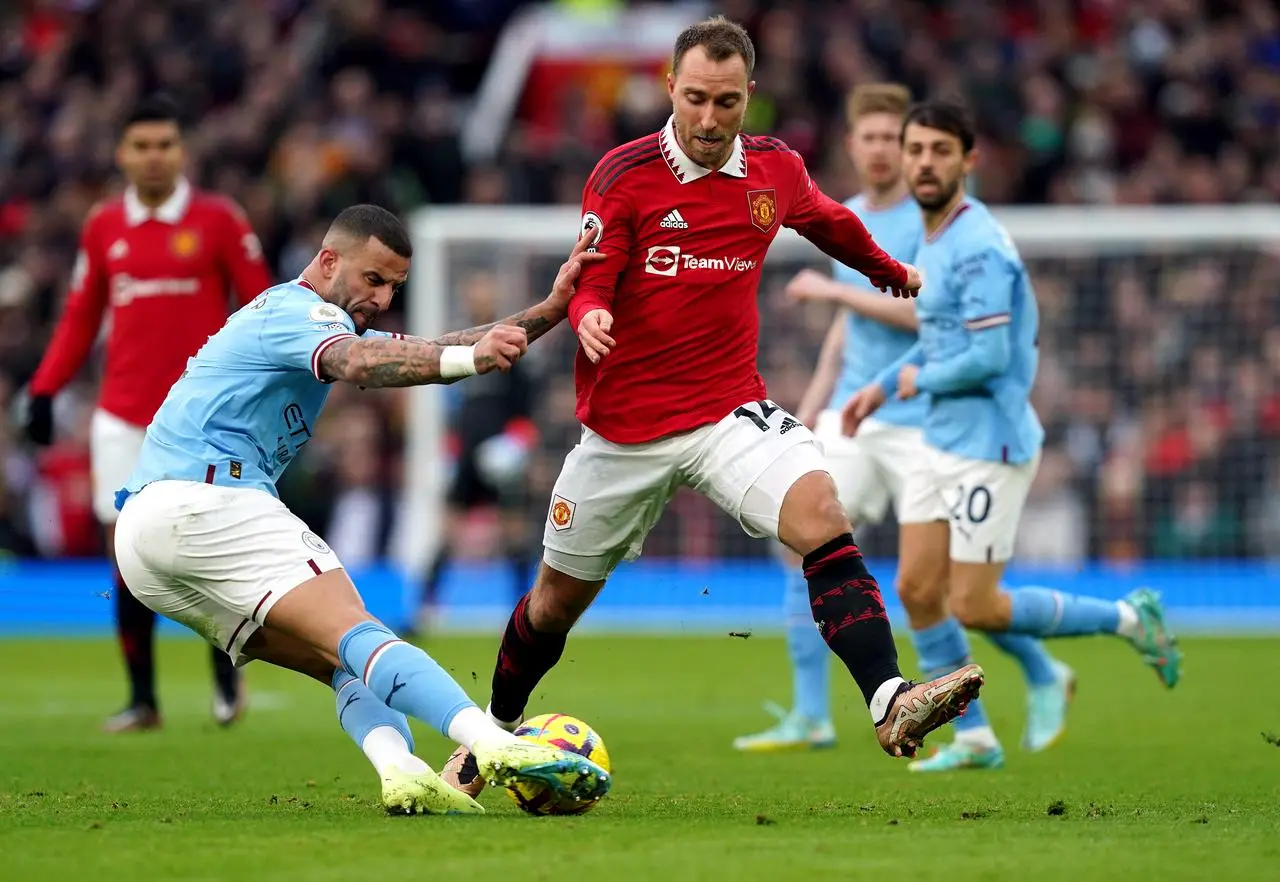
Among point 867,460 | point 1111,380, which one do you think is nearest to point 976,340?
point 867,460

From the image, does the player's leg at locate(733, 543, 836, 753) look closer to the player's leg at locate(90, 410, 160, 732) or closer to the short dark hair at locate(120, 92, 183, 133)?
Answer: the player's leg at locate(90, 410, 160, 732)

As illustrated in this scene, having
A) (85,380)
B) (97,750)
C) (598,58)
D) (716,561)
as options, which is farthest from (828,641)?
(598,58)

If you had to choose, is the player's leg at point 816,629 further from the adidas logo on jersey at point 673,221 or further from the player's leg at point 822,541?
the adidas logo on jersey at point 673,221

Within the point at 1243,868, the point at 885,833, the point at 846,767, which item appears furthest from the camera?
the point at 846,767

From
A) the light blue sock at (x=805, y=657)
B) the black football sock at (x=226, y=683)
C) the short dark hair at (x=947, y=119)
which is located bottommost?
the black football sock at (x=226, y=683)

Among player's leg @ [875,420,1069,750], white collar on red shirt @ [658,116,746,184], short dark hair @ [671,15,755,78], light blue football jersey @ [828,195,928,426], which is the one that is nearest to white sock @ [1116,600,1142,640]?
player's leg @ [875,420,1069,750]

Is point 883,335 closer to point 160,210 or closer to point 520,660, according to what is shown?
point 520,660

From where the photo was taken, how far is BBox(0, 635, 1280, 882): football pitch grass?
16.8 feet

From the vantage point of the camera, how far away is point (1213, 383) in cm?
1667

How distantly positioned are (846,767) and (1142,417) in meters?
9.43

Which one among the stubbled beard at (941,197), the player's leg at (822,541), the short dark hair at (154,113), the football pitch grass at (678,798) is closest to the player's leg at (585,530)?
the player's leg at (822,541)

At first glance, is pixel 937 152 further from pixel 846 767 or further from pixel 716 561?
pixel 716 561

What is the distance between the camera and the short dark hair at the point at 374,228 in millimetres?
6461

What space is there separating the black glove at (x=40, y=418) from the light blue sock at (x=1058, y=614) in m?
4.97
